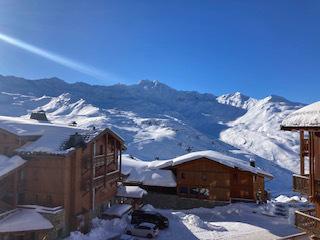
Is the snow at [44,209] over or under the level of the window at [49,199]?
under

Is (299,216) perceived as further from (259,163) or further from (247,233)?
(259,163)

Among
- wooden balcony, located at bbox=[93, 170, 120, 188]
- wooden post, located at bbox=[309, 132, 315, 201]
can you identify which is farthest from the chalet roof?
wooden post, located at bbox=[309, 132, 315, 201]

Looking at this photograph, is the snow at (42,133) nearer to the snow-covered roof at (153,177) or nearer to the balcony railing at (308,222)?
the snow-covered roof at (153,177)

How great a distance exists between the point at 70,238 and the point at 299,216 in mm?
17196

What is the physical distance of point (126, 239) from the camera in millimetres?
30109

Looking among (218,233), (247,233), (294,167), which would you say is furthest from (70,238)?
(294,167)

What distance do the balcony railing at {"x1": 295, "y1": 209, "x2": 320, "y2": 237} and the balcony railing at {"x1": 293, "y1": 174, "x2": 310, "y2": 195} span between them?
1.34 meters

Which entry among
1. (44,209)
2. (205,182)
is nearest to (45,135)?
(44,209)

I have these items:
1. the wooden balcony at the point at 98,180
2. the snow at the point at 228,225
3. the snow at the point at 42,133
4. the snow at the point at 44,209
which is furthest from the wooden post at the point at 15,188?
the snow at the point at 228,225

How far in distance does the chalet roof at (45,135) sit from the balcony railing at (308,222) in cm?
1743

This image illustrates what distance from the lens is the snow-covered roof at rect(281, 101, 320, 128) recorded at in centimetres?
2033

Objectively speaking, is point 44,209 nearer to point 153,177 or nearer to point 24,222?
point 24,222

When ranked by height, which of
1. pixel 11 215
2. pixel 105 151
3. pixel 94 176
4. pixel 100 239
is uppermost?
pixel 105 151

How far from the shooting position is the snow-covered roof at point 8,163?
27.0 meters
